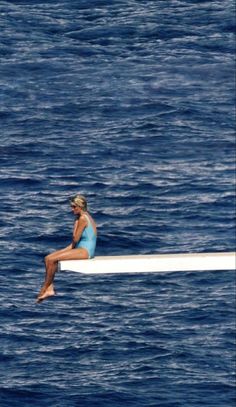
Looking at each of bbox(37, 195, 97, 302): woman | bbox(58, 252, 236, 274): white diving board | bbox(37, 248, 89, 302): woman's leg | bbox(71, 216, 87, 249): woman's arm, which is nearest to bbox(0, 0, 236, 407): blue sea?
bbox(58, 252, 236, 274): white diving board

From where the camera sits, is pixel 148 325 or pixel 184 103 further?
pixel 184 103

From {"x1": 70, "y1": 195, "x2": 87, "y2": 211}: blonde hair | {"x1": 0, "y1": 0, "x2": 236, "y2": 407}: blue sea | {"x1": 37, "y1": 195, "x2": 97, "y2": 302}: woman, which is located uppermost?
{"x1": 70, "y1": 195, "x2": 87, "y2": 211}: blonde hair

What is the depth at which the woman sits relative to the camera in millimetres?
40125

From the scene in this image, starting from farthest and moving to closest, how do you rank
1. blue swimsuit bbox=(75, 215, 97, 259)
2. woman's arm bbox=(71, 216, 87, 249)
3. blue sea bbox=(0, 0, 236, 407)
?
blue sea bbox=(0, 0, 236, 407) < blue swimsuit bbox=(75, 215, 97, 259) < woman's arm bbox=(71, 216, 87, 249)

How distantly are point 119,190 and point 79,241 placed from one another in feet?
140

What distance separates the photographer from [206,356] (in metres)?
67.4

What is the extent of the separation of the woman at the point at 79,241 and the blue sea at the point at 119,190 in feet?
75.0

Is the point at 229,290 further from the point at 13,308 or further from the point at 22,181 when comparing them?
the point at 22,181

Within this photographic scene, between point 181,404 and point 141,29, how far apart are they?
4139cm

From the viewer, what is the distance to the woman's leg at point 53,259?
133ft

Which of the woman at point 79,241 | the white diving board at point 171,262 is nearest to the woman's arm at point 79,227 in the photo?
the woman at point 79,241

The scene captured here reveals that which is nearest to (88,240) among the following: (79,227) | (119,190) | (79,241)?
(79,241)

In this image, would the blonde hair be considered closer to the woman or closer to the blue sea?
the woman

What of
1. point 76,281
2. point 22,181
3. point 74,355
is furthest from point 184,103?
point 74,355
